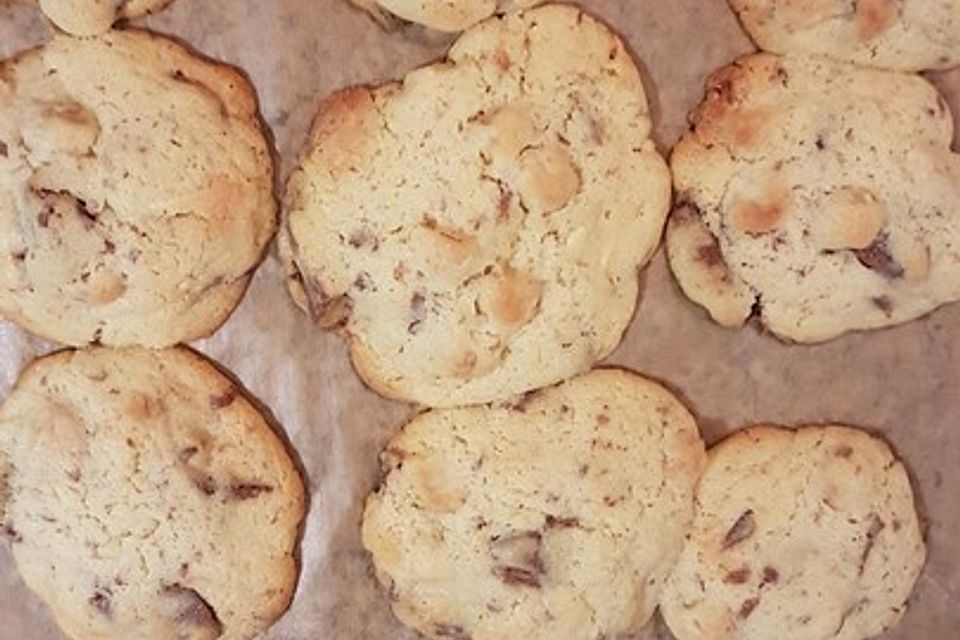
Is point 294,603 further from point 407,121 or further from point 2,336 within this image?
point 407,121

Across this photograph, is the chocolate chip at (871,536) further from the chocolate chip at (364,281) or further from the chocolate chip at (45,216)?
the chocolate chip at (45,216)

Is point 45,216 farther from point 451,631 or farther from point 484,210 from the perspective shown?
point 451,631

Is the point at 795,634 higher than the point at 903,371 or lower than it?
lower

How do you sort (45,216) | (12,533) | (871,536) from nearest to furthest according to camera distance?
(45,216) → (12,533) → (871,536)

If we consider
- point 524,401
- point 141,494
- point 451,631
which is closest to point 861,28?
point 524,401

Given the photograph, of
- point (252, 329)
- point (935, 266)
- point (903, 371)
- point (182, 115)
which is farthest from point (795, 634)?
point (182, 115)

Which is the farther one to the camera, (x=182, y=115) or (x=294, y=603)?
(x=294, y=603)

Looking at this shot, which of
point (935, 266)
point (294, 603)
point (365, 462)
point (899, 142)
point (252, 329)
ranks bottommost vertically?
point (294, 603)
